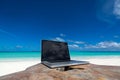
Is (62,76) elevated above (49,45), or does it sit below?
below

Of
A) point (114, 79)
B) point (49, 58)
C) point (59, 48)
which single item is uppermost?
point (59, 48)

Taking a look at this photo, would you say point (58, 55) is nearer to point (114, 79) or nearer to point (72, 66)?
point (72, 66)

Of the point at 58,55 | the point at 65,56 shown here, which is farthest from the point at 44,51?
the point at 65,56

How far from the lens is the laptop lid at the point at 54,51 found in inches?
69.0

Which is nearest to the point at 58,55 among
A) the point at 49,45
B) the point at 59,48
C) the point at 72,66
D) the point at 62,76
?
the point at 59,48

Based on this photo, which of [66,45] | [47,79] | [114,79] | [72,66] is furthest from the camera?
[66,45]

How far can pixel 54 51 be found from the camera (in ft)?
6.02

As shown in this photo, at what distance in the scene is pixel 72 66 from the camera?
1.59 metres

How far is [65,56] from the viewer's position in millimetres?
1985

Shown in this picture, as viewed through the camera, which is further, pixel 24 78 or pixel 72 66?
pixel 72 66

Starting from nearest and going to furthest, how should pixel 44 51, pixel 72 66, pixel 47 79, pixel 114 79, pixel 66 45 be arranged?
pixel 47 79 → pixel 114 79 → pixel 72 66 → pixel 44 51 → pixel 66 45

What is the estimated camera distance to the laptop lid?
1.75 meters

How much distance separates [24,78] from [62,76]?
32 centimetres

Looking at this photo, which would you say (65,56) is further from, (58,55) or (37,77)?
(37,77)
